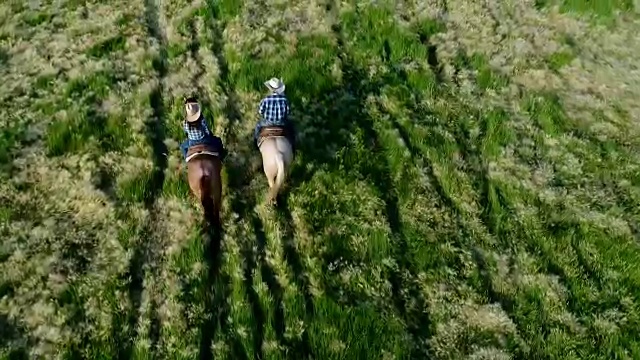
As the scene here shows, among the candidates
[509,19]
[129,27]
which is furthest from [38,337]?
[509,19]

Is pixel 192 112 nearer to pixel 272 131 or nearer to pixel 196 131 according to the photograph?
pixel 196 131

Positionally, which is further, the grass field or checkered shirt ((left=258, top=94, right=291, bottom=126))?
checkered shirt ((left=258, top=94, right=291, bottom=126))

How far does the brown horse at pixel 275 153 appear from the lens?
52.0 feet

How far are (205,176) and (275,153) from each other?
1.71 metres

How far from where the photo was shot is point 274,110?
16.3 meters

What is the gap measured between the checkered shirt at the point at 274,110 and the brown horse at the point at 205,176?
153 centimetres

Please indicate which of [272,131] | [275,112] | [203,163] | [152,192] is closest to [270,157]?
[272,131]

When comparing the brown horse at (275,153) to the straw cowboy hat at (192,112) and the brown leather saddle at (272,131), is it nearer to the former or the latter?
the brown leather saddle at (272,131)

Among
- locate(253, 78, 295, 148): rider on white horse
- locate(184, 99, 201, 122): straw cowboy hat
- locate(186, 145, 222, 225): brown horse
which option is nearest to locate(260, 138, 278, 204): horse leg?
locate(253, 78, 295, 148): rider on white horse

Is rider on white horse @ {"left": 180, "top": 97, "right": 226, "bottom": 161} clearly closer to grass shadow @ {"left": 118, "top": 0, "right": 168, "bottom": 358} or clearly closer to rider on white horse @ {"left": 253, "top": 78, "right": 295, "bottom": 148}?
rider on white horse @ {"left": 253, "top": 78, "right": 295, "bottom": 148}

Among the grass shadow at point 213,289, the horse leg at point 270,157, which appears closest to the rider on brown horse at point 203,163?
the grass shadow at point 213,289

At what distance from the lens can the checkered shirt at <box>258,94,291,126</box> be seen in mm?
16297

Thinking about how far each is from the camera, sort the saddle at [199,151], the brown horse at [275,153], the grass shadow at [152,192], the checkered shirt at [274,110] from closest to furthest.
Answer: the grass shadow at [152,192] < the saddle at [199,151] < the brown horse at [275,153] < the checkered shirt at [274,110]

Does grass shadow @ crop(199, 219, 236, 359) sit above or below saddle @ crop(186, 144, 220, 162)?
below
